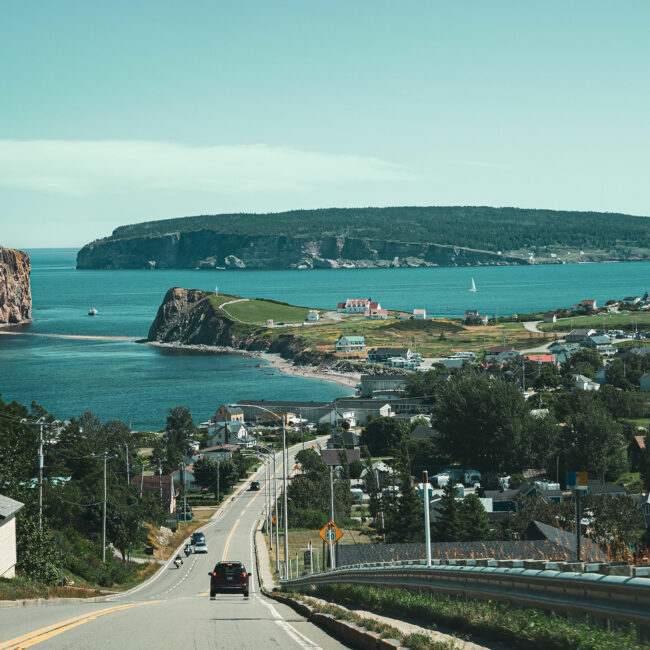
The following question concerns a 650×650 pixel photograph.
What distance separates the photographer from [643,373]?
105m

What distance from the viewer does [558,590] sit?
731 cm

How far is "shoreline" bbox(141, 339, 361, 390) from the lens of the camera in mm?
133875

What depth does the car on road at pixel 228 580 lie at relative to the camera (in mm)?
24641

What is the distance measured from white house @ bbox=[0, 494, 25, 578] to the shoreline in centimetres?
9952

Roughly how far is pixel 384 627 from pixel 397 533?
36.7m

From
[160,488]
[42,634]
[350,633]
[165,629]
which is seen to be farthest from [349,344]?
[42,634]

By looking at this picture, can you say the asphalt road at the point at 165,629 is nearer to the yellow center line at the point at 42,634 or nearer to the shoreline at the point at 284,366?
the yellow center line at the point at 42,634

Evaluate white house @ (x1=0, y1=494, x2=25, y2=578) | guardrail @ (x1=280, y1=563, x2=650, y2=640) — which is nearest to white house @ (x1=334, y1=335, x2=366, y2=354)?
white house @ (x1=0, y1=494, x2=25, y2=578)

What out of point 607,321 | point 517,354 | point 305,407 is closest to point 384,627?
point 305,407

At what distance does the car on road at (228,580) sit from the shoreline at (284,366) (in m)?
100

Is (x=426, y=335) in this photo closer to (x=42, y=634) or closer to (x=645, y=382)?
(x=645, y=382)

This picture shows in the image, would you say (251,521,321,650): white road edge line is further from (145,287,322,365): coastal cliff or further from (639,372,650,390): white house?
(145,287,322,365): coastal cliff

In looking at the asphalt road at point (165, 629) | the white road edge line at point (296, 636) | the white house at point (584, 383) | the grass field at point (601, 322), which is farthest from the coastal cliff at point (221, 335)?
the white road edge line at point (296, 636)

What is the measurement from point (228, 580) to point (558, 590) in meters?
18.8
